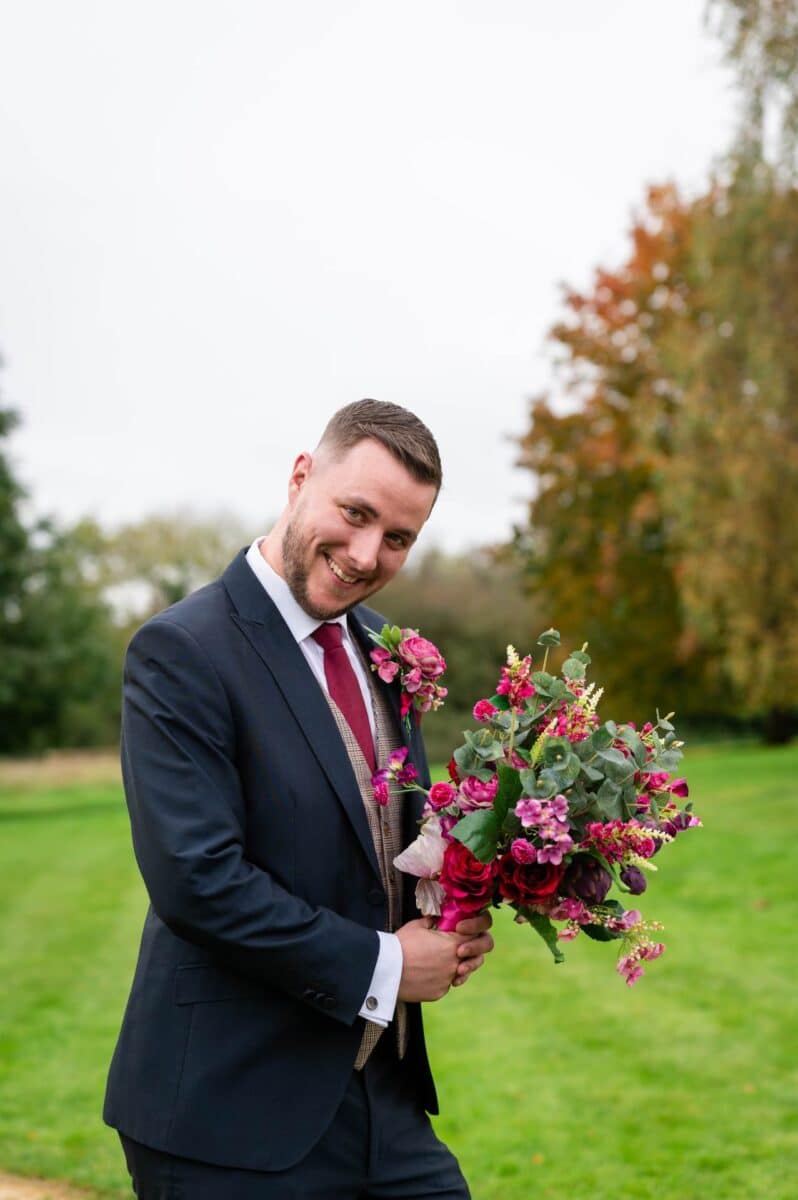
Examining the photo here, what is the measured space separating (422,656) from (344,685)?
22cm

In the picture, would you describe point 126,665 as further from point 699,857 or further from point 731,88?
point 731,88

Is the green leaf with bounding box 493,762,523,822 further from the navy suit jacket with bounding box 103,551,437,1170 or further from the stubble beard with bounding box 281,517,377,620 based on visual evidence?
the stubble beard with bounding box 281,517,377,620

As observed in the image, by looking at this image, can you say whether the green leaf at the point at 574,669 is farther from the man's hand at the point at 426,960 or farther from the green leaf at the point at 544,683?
the man's hand at the point at 426,960

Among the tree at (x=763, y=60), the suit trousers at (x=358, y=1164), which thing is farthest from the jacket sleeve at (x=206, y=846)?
the tree at (x=763, y=60)

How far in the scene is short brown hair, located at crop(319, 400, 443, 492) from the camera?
9.39 ft

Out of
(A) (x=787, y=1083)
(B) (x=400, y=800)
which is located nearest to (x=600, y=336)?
(A) (x=787, y=1083)

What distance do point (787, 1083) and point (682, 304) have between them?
21565 millimetres

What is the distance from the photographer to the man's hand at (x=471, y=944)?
2.83 meters

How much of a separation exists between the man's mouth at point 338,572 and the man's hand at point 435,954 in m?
0.77

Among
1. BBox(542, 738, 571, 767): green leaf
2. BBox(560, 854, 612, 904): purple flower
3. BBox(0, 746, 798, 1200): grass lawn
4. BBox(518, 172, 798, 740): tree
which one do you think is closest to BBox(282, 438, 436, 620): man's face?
BBox(542, 738, 571, 767): green leaf

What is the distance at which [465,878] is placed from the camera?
8.94 ft

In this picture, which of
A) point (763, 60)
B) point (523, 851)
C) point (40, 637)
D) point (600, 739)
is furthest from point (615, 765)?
point (40, 637)

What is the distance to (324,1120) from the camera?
272 cm

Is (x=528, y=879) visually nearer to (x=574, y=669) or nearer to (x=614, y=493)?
(x=574, y=669)
